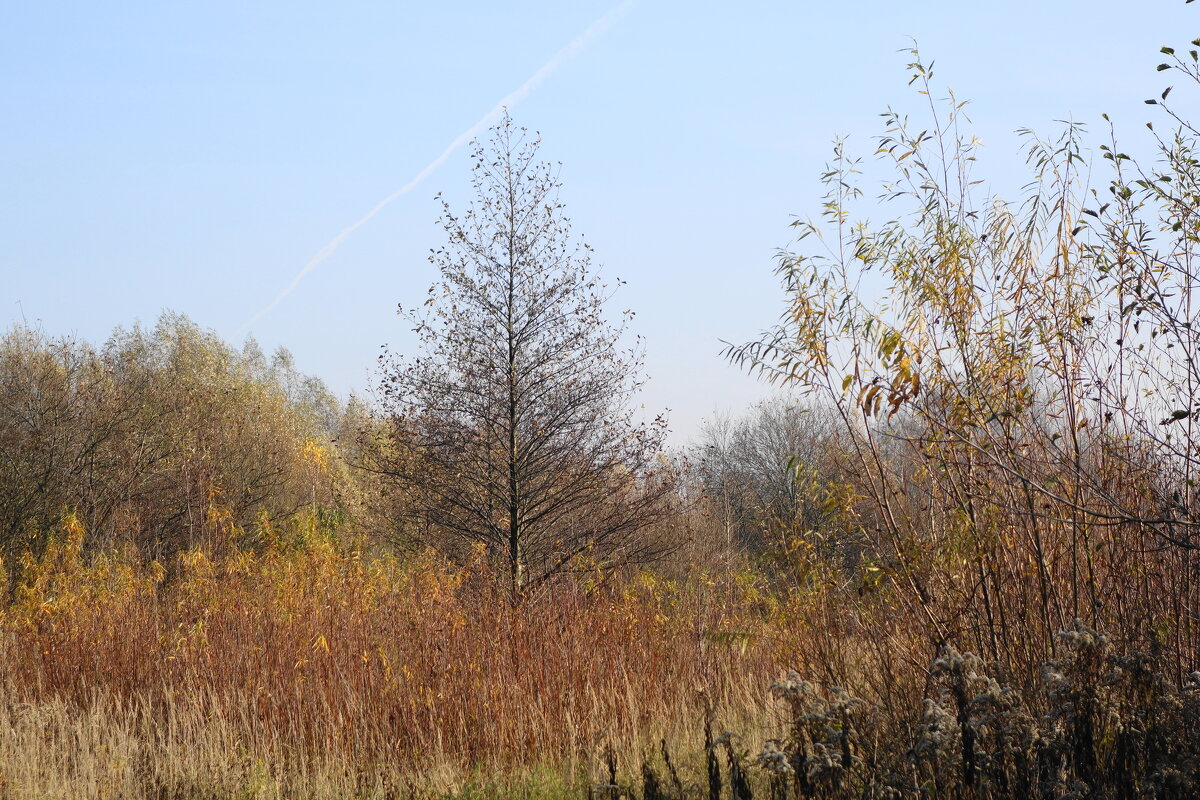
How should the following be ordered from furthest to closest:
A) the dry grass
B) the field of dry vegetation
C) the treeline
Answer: the treeline → the dry grass → the field of dry vegetation

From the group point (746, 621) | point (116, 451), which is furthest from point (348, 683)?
point (116, 451)

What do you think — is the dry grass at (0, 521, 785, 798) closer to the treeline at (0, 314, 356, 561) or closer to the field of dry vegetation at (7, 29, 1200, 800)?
the field of dry vegetation at (7, 29, 1200, 800)

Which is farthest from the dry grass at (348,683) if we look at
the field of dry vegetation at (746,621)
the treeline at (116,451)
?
the treeline at (116,451)

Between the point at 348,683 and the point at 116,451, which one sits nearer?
the point at 348,683

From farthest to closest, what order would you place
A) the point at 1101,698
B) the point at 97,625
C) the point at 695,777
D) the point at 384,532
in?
the point at 384,532 < the point at 97,625 < the point at 695,777 < the point at 1101,698

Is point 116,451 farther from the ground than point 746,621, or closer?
farther from the ground

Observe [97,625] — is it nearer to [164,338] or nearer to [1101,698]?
[1101,698]

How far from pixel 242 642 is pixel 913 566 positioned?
5.37 meters

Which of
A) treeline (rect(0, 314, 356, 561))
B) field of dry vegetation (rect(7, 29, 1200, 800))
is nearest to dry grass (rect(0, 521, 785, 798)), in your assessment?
field of dry vegetation (rect(7, 29, 1200, 800))

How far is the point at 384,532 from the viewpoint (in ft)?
39.9

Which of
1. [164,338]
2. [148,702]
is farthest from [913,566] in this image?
[164,338]

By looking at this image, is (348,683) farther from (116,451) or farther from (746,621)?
(116,451)

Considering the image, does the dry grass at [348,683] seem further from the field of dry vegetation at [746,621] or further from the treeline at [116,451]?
the treeline at [116,451]

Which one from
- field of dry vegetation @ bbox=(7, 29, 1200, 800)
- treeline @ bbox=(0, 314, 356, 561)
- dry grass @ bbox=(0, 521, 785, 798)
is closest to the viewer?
field of dry vegetation @ bbox=(7, 29, 1200, 800)
